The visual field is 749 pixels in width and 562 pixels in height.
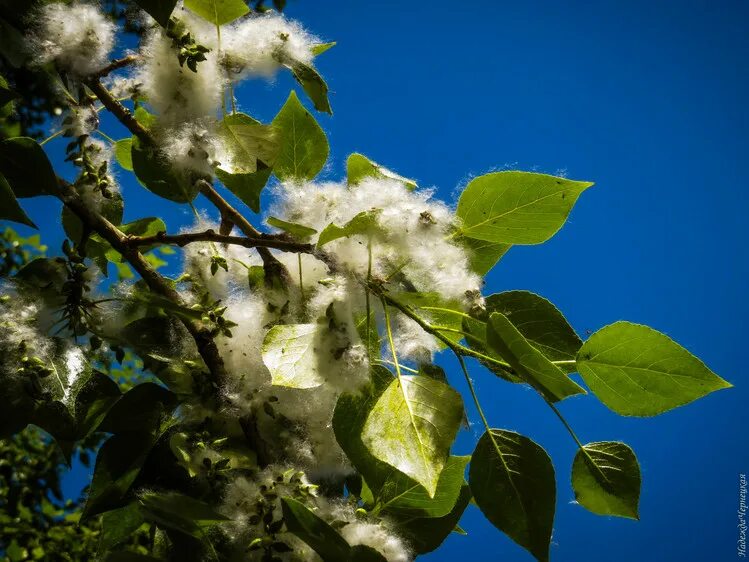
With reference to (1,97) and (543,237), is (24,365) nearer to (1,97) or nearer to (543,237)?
(1,97)

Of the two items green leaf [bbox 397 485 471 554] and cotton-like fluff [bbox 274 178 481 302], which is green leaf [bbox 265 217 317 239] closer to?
cotton-like fluff [bbox 274 178 481 302]

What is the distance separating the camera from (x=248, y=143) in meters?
0.48

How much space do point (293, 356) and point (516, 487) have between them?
7.4 inches

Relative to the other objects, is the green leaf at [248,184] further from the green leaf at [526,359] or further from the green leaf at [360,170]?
the green leaf at [526,359]

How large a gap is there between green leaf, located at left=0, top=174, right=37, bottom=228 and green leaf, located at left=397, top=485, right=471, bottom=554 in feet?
1.28

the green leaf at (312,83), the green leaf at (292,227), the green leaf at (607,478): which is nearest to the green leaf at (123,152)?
the green leaf at (312,83)

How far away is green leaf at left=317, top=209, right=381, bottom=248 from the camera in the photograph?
1.29 ft

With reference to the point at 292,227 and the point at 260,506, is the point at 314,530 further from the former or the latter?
the point at 292,227

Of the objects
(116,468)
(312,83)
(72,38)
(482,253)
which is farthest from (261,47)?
(116,468)

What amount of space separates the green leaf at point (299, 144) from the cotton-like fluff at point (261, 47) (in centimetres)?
7

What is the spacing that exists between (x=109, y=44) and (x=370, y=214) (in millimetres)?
318

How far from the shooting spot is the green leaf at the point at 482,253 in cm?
50

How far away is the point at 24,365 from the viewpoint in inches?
17.0

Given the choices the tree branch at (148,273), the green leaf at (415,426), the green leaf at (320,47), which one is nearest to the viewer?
the green leaf at (415,426)
